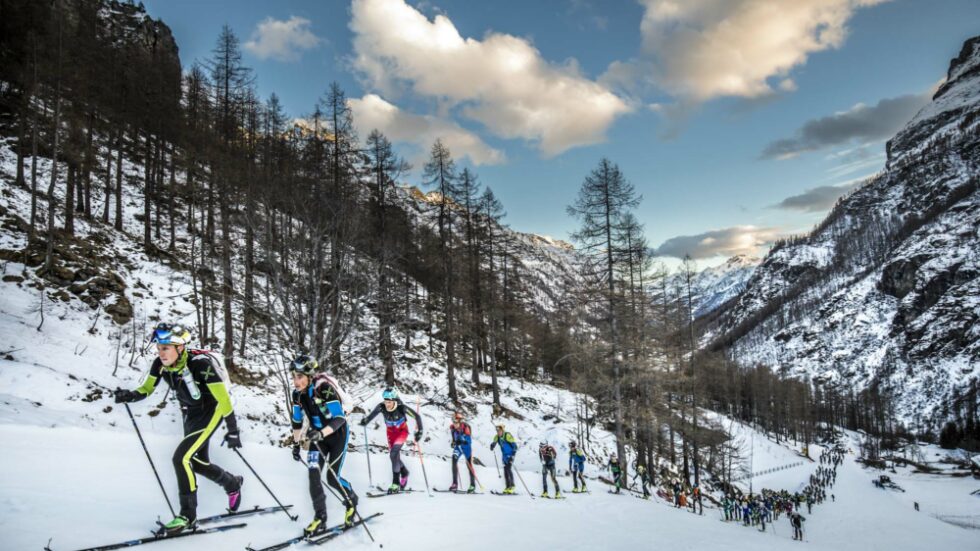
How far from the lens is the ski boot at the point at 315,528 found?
18.9 feet

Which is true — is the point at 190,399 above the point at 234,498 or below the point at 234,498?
above

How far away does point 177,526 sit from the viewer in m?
5.19

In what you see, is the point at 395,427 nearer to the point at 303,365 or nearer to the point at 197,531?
the point at 303,365

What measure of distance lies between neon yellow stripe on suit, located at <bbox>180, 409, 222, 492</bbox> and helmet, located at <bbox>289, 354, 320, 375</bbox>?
1.05m

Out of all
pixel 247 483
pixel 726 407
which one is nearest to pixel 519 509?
pixel 247 483

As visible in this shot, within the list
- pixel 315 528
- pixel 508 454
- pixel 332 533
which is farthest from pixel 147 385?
pixel 508 454

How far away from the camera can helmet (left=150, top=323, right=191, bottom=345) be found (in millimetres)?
5340

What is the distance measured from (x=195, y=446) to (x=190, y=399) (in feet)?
1.92

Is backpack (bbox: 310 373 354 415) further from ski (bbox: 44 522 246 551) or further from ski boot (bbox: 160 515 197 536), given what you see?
ski boot (bbox: 160 515 197 536)

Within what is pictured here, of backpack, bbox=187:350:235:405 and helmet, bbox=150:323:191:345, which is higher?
helmet, bbox=150:323:191:345

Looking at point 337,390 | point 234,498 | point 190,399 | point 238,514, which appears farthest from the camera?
point 337,390

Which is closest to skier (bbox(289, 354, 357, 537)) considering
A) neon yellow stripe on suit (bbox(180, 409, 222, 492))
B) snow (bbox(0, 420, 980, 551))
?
snow (bbox(0, 420, 980, 551))

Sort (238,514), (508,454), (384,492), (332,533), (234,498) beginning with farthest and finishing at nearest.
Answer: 1. (508,454)
2. (384,492)
3. (238,514)
4. (234,498)
5. (332,533)

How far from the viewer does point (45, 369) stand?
1355 centimetres
